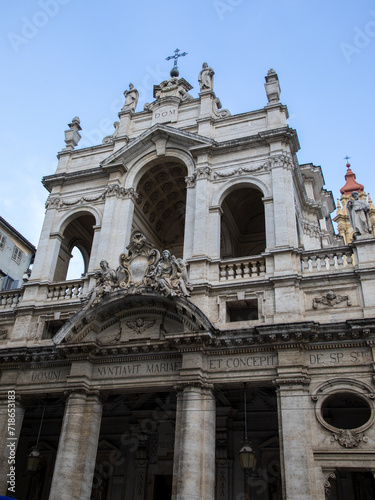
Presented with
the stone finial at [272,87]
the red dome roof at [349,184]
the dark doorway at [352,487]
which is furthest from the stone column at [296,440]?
the red dome roof at [349,184]

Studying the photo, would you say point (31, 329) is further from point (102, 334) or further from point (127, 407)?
point (127, 407)

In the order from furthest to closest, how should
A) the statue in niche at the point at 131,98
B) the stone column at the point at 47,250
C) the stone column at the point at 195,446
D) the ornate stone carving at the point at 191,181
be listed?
the statue in niche at the point at 131,98
the stone column at the point at 47,250
the ornate stone carving at the point at 191,181
the stone column at the point at 195,446

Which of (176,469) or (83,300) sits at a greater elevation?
(83,300)

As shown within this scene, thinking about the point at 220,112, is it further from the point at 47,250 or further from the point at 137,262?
the point at 47,250

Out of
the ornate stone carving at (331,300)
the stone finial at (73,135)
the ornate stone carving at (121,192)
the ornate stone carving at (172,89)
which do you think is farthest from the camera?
the stone finial at (73,135)

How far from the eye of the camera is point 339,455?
43.1ft

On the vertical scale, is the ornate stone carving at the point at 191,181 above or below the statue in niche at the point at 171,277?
above

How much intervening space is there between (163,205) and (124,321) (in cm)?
807

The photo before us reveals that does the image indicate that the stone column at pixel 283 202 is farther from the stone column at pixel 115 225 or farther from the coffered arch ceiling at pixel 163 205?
the stone column at pixel 115 225

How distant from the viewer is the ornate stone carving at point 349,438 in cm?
1316

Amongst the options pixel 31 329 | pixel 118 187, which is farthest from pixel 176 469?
pixel 118 187

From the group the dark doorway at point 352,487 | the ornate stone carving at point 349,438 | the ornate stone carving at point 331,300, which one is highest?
the ornate stone carving at point 331,300

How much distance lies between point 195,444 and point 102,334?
5.23m

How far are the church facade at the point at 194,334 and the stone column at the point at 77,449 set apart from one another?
0.05 metres
